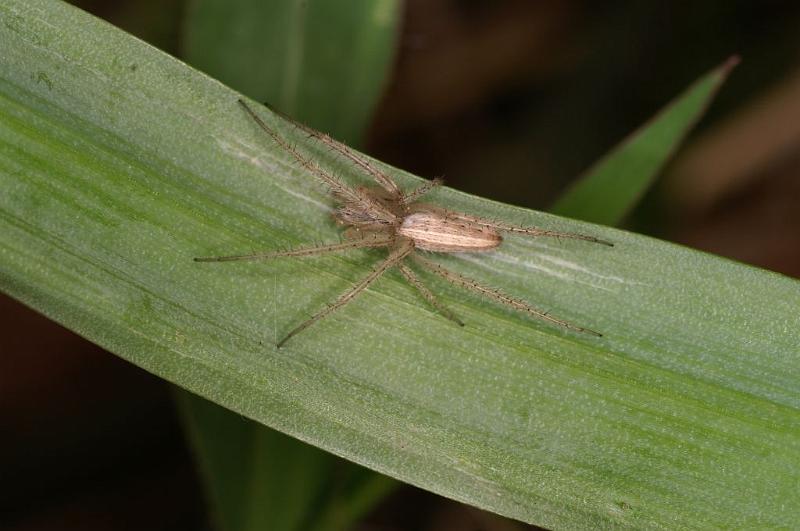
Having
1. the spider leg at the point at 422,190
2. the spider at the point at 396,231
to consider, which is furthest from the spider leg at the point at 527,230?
the spider leg at the point at 422,190

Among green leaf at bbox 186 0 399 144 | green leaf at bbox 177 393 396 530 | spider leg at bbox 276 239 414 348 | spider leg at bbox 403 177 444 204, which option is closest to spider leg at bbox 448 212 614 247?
spider leg at bbox 403 177 444 204

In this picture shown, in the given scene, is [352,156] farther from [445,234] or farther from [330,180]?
[445,234]

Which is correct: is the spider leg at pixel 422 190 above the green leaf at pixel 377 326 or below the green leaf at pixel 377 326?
above

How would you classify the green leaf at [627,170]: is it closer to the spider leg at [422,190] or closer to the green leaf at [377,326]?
the green leaf at [377,326]

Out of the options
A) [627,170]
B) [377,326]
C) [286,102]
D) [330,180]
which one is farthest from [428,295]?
[286,102]

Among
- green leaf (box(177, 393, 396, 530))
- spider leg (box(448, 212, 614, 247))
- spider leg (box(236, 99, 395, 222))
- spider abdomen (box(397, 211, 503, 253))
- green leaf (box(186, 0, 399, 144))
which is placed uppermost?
green leaf (box(186, 0, 399, 144))

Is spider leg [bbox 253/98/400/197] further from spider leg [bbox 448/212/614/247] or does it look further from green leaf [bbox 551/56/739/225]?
green leaf [bbox 551/56/739/225]
